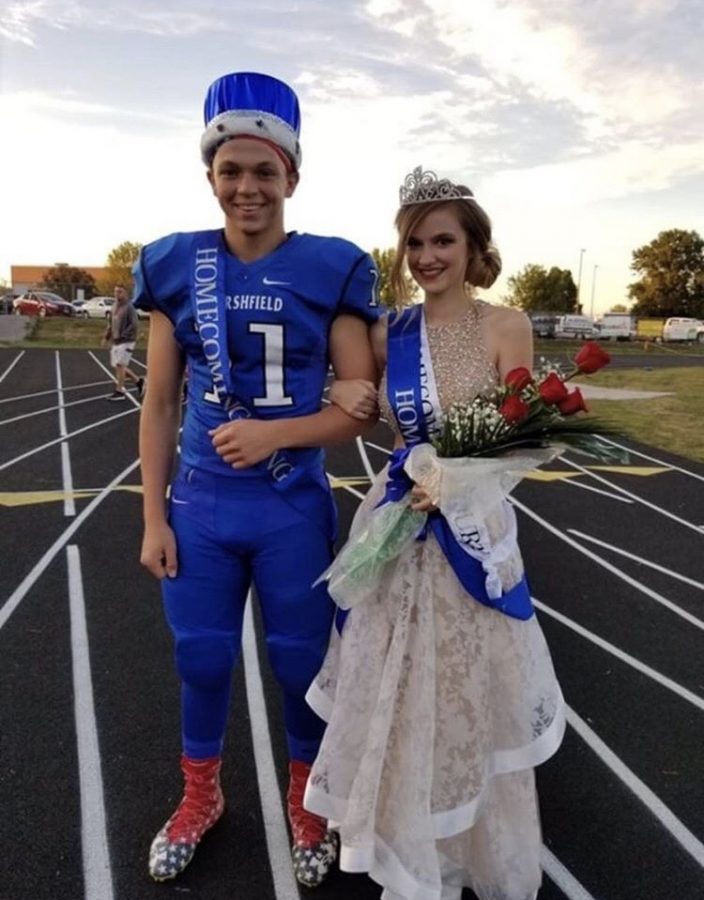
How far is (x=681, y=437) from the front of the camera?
32.7 ft

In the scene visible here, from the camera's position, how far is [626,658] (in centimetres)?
361

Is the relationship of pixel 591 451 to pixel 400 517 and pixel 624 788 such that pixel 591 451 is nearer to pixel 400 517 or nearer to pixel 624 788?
pixel 400 517

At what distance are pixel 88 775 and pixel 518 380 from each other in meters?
1.97

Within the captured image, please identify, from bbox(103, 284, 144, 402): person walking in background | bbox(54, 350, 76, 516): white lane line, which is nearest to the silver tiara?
bbox(54, 350, 76, 516): white lane line

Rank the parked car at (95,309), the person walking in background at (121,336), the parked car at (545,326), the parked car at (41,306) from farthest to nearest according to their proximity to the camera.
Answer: the parked car at (545,326) < the parked car at (95,309) < the parked car at (41,306) < the person walking in background at (121,336)

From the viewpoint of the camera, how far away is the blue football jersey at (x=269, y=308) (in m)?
1.89

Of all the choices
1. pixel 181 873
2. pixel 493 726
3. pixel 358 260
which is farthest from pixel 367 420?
pixel 181 873

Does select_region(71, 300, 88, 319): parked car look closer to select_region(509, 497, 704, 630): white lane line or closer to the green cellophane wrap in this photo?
select_region(509, 497, 704, 630): white lane line

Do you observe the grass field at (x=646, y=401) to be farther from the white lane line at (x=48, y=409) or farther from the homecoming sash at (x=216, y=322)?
the white lane line at (x=48, y=409)

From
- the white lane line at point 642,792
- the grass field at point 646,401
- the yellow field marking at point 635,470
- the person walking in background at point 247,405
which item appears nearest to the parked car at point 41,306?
the grass field at point 646,401

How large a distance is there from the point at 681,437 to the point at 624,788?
8.14m

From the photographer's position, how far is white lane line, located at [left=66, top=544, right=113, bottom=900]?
2.15 meters

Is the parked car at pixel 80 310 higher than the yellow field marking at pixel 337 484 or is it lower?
higher

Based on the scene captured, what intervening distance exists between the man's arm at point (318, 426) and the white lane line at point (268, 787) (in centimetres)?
117
